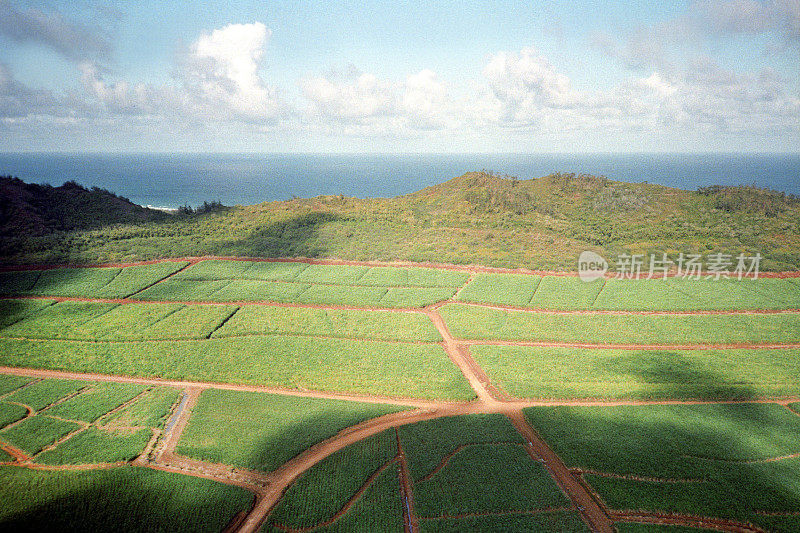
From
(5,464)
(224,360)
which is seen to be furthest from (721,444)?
(5,464)

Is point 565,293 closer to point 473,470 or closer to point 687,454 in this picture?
point 687,454

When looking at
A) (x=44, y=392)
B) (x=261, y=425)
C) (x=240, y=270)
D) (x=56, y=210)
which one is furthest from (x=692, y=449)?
(x=56, y=210)

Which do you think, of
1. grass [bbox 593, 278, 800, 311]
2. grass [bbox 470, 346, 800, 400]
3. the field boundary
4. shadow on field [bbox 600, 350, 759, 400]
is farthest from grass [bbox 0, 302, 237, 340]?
grass [bbox 593, 278, 800, 311]

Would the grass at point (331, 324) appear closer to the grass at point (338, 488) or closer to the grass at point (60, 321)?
the grass at point (60, 321)

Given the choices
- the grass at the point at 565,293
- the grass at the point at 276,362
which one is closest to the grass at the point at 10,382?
the grass at the point at 276,362

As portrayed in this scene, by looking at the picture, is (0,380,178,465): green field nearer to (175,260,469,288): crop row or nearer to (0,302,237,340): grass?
(0,302,237,340): grass

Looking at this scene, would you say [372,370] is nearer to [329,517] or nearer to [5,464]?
[329,517]
